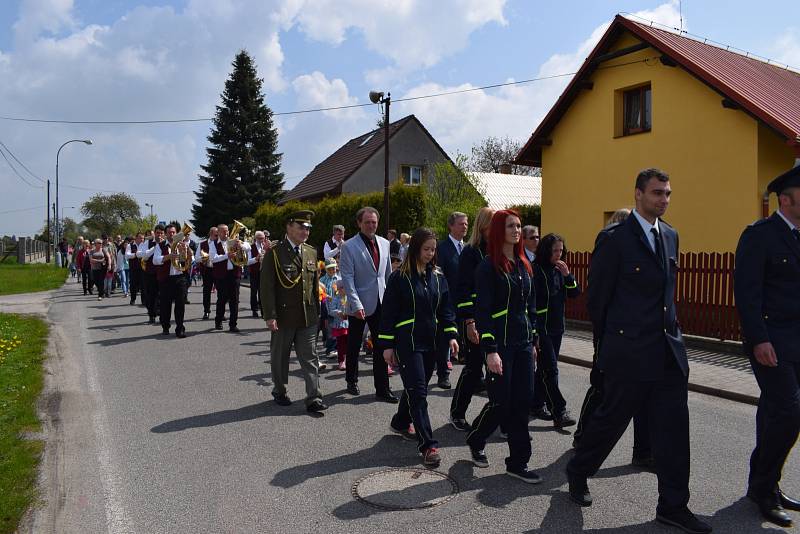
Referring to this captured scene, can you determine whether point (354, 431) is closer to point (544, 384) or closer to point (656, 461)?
point (544, 384)

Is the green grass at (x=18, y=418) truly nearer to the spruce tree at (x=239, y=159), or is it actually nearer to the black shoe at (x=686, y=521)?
the black shoe at (x=686, y=521)

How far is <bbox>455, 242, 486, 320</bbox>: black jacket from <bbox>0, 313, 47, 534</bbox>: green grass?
3.39 metres

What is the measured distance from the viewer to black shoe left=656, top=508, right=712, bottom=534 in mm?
3711

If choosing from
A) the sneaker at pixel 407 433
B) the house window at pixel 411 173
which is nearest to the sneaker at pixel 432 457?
the sneaker at pixel 407 433

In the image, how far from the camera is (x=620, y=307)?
3.92 metres

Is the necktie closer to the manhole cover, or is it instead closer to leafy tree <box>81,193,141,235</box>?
the manhole cover

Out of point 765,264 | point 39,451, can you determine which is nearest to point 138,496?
point 39,451

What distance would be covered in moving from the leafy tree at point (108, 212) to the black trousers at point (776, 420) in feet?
346

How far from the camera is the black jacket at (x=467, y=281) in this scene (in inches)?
215

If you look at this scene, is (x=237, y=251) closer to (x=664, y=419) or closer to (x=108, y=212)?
(x=664, y=419)

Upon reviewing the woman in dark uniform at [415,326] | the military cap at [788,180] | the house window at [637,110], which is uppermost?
the house window at [637,110]

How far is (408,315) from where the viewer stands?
5.19 meters

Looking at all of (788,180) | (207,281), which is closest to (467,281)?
(788,180)

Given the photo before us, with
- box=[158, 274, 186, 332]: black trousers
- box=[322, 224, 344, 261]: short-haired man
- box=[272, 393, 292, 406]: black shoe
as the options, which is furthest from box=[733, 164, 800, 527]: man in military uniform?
box=[158, 274, 186, 332]: black trousers
